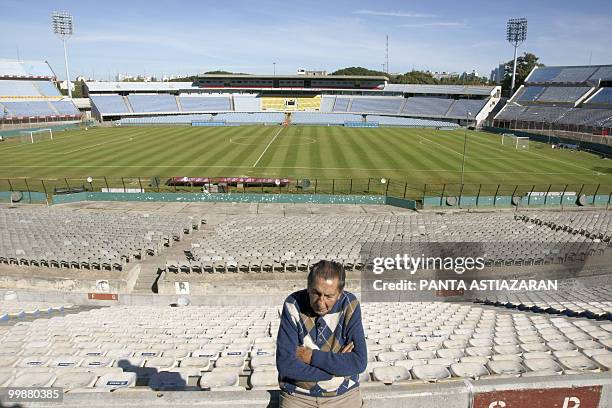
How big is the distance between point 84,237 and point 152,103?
91213 millimetres

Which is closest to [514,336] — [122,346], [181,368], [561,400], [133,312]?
[561,400]

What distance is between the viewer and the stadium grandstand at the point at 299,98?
97.4 metres

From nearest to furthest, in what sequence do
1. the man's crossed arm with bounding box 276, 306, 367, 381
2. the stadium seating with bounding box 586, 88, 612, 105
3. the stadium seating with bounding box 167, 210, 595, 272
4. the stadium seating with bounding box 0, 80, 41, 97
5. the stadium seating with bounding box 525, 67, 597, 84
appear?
the man's crossed arm with bounding box 276, 306, 367, 381 → the stadium seating with bounding box 167, 210, 595, 272 → the stadium seating with bounding box 586, 88, 612, 105 → the stadium seating with bounding box 0, 80, 41, 97 → the stadium seating with bounding box 525, 67, 597, 84

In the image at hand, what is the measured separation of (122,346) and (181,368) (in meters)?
2.80

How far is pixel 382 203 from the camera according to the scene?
33.9 m

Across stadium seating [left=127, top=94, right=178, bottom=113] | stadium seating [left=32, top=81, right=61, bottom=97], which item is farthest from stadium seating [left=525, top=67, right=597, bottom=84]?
stadium seating [left=32, top=81, right=61, bottom=97]

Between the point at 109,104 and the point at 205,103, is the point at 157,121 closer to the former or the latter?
the point at 109,104

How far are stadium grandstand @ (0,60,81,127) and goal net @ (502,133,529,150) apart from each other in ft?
293

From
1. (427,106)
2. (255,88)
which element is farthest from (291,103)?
(427,106)

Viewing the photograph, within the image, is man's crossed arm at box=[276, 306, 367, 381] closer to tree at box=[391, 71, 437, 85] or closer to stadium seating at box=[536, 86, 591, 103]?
stadium seating at box=[536, 86, 591, 103]

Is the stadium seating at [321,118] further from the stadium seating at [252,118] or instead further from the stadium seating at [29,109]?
the stadium seating at [29,109]

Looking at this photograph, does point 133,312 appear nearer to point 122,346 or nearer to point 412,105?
point 122,346

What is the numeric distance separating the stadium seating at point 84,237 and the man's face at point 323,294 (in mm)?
16862

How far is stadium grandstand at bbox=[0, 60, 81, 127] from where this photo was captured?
269 ft
